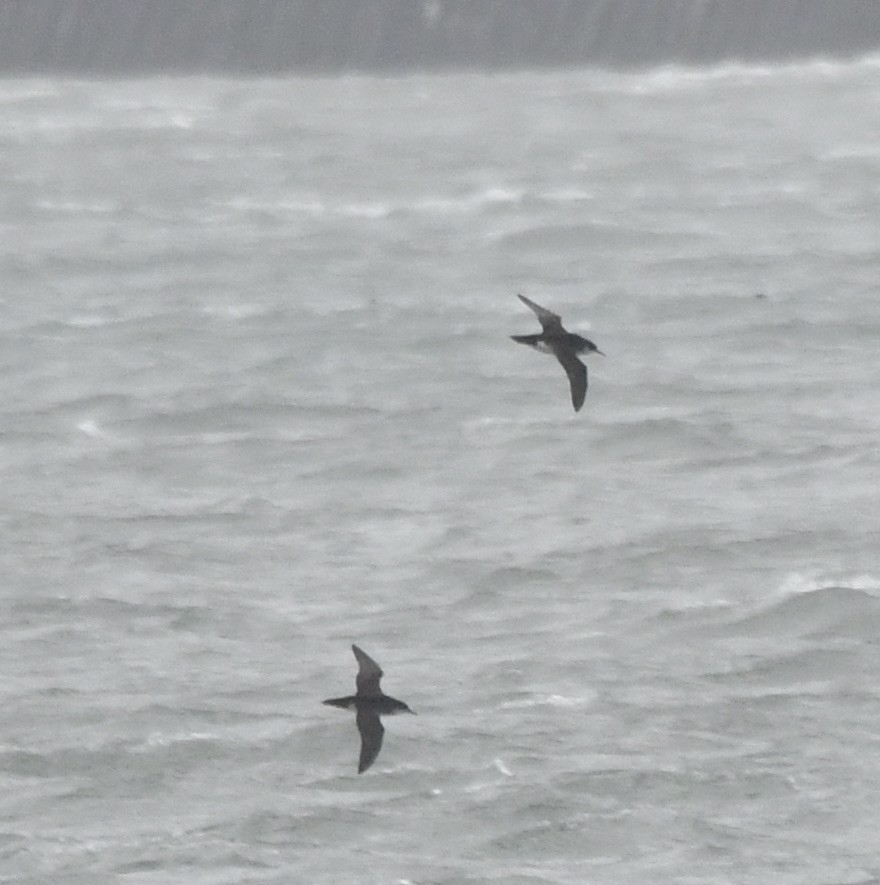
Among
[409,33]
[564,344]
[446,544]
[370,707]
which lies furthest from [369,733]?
[409,33]

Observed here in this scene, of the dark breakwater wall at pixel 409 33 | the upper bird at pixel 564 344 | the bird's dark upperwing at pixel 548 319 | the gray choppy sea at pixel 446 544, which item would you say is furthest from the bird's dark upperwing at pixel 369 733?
the dark breakwater wall at pixel 409 33

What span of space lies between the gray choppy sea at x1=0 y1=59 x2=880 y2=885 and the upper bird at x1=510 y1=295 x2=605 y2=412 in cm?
366

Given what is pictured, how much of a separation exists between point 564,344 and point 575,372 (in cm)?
45

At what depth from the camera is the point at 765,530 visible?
27.6m

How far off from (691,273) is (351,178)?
15.8 metres

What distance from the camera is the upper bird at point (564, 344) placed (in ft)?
58.4

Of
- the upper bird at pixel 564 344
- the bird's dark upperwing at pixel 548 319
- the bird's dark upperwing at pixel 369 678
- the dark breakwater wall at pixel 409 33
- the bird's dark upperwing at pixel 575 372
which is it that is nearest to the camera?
the bird's dark upperwing at pixel 369 678

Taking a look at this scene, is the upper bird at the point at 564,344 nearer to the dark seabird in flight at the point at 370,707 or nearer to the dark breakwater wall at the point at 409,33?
the dark seabird in flight at the point at 370,707

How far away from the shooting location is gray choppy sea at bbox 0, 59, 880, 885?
20984 mm

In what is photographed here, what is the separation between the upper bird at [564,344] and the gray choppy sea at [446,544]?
144 inches

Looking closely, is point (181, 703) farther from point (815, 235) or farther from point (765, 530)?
point (815, 235)

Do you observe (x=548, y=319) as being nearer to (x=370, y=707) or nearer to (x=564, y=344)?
(x=564, y=344)

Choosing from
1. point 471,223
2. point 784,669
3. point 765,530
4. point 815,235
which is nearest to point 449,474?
point 765,530

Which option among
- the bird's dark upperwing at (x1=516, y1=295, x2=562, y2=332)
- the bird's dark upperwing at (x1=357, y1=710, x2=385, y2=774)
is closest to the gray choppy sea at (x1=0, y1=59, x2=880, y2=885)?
the bird's dark upperwing at (x1=357, y1=710, x2=385, y2=774)
